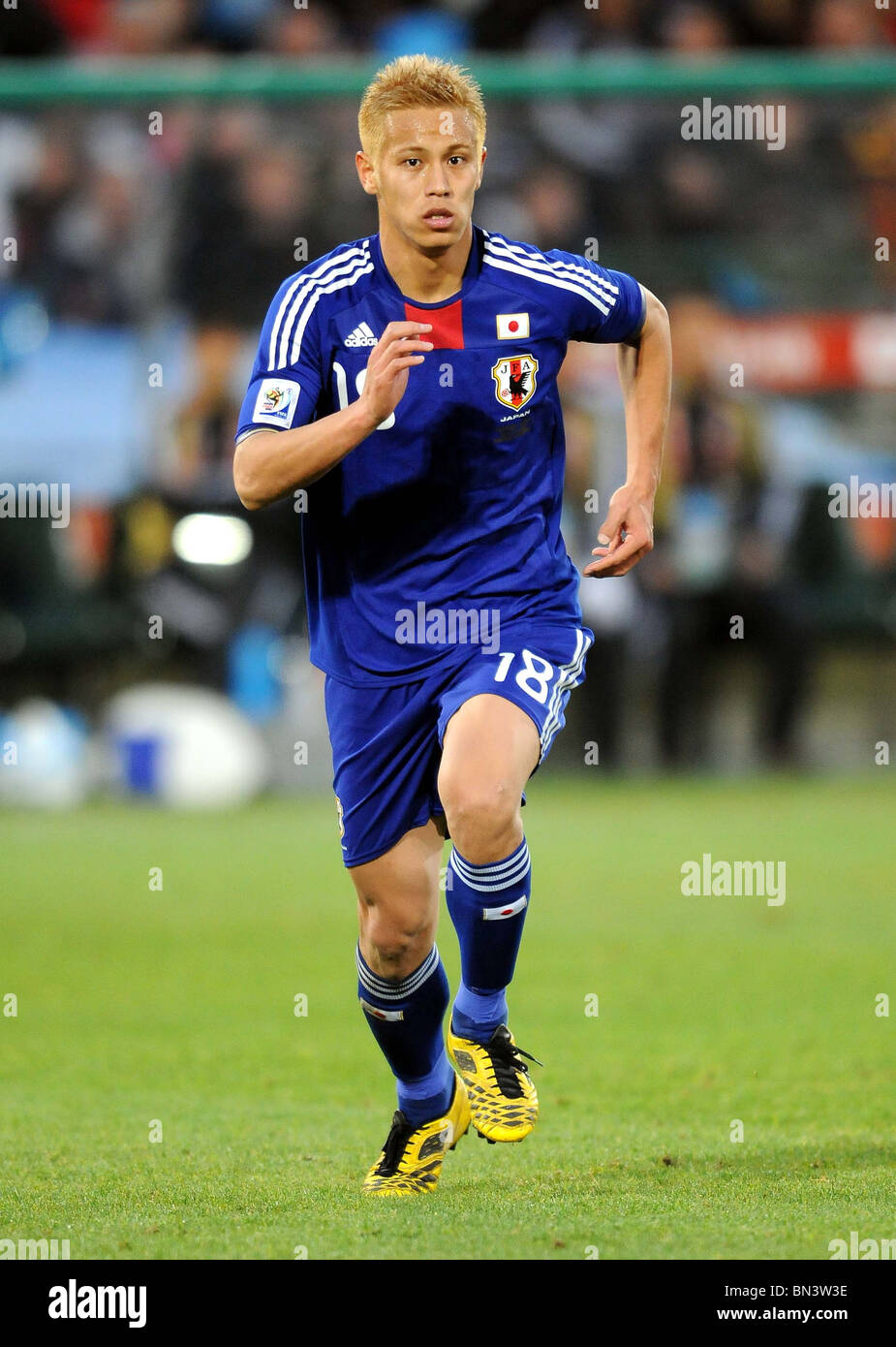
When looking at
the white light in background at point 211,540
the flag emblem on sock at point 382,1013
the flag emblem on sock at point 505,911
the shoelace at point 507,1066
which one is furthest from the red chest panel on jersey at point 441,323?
the white light in background at point 211,540

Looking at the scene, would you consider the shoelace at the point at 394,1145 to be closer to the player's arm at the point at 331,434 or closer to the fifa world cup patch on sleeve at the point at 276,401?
the player's arm at the point at 331,434

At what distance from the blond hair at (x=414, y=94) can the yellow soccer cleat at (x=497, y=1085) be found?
204 cm

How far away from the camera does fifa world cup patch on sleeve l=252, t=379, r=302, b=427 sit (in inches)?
161

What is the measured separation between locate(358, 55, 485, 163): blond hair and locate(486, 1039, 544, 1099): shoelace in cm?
204

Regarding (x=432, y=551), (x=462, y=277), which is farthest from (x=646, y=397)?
(x=432, y=551)

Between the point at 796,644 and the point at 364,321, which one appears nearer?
the point at 364,321

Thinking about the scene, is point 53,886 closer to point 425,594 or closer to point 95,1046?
point 95,1046

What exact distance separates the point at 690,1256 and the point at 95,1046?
296 centimetres

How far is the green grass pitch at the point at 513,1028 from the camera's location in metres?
3.88

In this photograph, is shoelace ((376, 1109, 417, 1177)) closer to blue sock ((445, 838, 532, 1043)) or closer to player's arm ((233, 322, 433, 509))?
blue sock ((445, 838, 532, 1043))

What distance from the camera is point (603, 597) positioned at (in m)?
12.8

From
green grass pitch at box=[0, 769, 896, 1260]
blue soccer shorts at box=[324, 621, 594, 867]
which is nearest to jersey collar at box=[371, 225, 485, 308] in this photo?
blue soccer shorts at box=[324, 621, 594, 867]

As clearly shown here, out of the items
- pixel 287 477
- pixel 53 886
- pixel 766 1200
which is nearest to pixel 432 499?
pixel 287 477

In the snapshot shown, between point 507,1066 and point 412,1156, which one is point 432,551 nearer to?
point 507,1066
